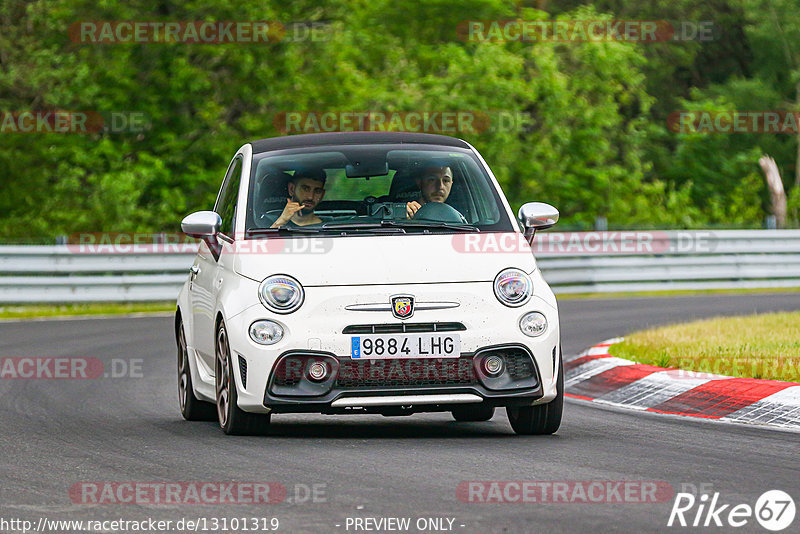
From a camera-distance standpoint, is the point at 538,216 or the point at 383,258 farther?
the point at 538,216

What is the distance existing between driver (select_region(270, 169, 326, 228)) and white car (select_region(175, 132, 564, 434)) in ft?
0.04

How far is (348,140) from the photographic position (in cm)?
985

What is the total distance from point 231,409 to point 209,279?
1018 mm

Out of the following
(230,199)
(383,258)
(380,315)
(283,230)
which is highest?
(230,199)

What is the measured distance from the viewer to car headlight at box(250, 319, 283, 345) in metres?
8.46

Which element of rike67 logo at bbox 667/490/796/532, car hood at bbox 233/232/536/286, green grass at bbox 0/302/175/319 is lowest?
green grass at bbox 0/302/175/319

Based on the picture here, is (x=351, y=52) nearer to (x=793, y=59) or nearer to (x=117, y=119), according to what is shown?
(x=117, y=119)

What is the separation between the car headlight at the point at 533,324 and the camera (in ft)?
28.2
